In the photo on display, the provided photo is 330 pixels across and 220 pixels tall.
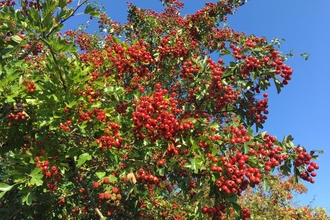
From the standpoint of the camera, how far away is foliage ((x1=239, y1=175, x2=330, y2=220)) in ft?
47.5

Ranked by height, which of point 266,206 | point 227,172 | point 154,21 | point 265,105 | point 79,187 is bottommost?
point 79,187

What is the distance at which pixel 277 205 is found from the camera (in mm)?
15148

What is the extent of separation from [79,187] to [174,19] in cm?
701

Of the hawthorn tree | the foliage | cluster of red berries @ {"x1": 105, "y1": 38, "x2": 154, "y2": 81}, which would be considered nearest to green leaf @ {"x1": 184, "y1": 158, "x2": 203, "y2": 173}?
the hawthorn tree

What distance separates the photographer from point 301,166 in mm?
4359

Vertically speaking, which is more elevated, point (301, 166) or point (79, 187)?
point (301, 166)

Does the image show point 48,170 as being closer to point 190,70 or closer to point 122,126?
point 122,126

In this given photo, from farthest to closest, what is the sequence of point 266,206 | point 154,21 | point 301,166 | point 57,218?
1. point 266,206
2. point 154,21
3. point 57,218
4. point 301,166

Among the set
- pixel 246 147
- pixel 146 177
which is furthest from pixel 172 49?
pixel 246 147

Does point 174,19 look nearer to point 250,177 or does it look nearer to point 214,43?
point 214,43

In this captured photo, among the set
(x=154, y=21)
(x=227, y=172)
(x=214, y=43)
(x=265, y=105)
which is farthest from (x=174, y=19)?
(x=227, y=172)

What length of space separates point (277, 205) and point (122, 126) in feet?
40.7

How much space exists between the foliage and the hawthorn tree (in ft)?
32.2

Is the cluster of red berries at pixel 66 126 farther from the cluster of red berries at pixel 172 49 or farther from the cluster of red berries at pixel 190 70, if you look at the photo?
the cluster of red berries at pixel 172 49
